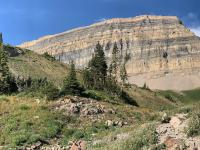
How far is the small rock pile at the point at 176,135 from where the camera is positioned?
1954 cm

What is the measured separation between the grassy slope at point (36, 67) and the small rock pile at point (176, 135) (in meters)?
83.5

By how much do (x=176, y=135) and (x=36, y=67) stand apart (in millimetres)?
100447

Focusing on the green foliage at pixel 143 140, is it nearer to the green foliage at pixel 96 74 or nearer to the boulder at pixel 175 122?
the boulder at pixel 175 122

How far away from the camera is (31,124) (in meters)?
35.0

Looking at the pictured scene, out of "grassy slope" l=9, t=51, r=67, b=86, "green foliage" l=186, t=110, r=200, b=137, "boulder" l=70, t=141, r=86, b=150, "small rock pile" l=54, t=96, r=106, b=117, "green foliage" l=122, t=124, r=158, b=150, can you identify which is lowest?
"boulder" l=70, t=141, r=86, b=150

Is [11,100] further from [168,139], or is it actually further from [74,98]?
[168,139]

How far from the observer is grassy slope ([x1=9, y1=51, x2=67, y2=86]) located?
11138 centimetres

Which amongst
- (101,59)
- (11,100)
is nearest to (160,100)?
(101,59)

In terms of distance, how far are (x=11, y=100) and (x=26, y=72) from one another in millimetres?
65547

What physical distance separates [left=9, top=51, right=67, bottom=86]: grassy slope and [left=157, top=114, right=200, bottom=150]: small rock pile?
8348cm

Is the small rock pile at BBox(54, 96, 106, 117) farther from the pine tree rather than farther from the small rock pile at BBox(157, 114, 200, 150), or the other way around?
the pine tree

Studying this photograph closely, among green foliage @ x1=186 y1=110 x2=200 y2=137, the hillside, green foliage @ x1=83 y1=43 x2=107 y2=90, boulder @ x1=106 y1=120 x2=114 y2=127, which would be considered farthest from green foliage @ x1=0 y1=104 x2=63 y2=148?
the hillside

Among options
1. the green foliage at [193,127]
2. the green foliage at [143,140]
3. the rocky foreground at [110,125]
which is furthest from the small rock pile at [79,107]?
the green foliage at [193,127]

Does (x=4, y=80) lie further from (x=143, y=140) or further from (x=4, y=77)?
(x=143, y=140)
